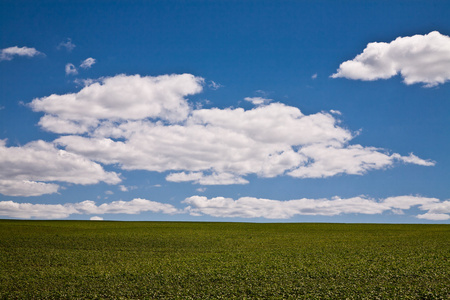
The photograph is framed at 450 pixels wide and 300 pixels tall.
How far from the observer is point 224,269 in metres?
29.2

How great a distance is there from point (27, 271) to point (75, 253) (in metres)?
8.20

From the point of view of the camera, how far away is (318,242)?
148 ft

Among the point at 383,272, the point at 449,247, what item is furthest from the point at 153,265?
the point at 449,247

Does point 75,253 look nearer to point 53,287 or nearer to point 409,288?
point 53,287

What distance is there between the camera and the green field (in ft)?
76.7

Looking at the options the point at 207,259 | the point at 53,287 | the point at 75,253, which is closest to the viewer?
the point at 53,287

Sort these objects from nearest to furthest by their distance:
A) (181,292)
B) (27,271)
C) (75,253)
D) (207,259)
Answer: (181,292) < (27,271) < (207,259) < (75,253)

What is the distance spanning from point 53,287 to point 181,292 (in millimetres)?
8549

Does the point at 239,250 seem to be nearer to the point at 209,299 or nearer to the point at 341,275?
the point at 341,275

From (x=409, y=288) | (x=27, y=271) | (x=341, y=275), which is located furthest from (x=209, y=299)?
(x=27, y=271)

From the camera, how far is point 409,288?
913 inches

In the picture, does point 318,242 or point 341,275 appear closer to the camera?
point 341,275

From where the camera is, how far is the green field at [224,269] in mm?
23375

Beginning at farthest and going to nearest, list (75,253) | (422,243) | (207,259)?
(422,243) → (75,253) → (207,259)
